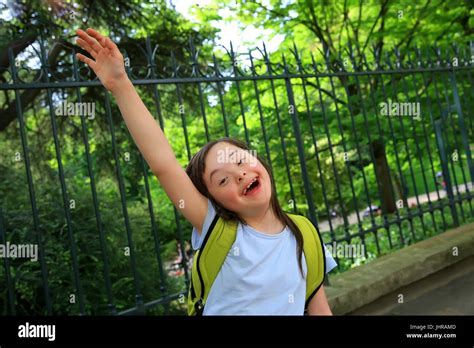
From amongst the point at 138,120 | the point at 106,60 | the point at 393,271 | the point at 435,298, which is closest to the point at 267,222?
the point at 138,120

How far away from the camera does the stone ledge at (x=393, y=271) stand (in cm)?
332

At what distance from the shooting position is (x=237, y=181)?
1.62 meters

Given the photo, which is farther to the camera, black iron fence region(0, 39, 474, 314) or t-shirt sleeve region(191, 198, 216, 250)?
black iron fence region(0, 39, 474, 314)

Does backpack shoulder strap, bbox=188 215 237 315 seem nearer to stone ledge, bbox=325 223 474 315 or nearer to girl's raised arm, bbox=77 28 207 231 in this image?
girl's raised arm, bbox=77 28 207 231

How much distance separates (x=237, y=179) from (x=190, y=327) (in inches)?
19.8

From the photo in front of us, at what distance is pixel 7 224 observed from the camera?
16.3 ft

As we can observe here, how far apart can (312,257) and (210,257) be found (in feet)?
1.21

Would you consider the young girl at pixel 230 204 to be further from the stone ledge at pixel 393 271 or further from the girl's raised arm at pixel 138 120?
the stone ledge at pixel 393 271

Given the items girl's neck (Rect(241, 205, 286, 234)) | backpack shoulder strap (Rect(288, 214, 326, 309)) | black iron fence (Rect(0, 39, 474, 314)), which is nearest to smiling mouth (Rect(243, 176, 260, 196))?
girl's neck (Rect(241, 205, 286, 234))

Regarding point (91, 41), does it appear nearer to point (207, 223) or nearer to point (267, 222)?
point (207, 223)

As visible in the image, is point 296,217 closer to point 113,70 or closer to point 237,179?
point 237,179

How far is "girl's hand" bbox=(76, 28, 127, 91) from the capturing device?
5.14ft

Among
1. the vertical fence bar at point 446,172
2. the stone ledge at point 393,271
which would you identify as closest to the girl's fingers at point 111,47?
the stone ledge at point 393,271

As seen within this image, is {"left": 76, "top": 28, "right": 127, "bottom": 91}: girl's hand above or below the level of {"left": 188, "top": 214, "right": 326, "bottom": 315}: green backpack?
above
